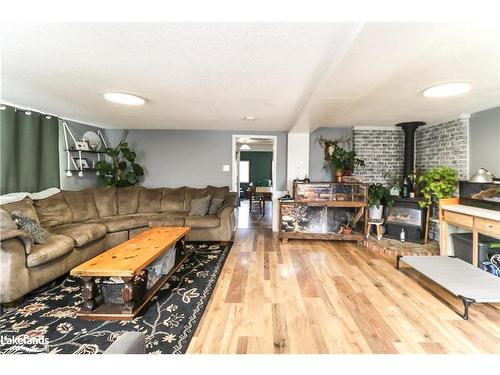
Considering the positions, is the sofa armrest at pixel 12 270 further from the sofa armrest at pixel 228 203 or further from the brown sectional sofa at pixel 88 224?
the sofa armrest at pixel 228 203

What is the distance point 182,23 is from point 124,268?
71.1 inches

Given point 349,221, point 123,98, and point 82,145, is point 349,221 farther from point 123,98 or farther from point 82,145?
point 82,145

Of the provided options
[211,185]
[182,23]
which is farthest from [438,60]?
[211,185]

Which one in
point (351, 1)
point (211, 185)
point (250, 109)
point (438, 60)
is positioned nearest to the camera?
point (351, 1)

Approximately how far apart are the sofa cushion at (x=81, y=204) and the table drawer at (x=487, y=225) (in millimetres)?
5256

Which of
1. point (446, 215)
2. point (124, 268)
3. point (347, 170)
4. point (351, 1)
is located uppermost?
point (351, 1)

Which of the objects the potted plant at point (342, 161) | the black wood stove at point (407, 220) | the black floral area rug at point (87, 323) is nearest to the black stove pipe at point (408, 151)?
the black wood stove at point (407, 220)

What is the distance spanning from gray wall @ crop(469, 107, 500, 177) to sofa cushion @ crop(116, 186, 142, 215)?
18.1 feet

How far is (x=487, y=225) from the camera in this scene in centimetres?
245

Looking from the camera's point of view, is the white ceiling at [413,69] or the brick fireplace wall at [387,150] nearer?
the white ceiling at [413,69]

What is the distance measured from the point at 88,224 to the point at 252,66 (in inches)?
122

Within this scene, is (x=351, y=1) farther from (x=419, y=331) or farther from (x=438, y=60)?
(x=419, y=331)

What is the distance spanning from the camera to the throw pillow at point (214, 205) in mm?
4230

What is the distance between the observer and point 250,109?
3281mm
